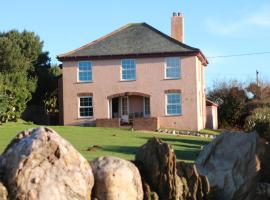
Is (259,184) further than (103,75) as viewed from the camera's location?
No

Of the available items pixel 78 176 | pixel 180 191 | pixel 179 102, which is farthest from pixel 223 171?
pixel 179 102

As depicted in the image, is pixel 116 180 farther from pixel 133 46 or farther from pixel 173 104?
pixel 133 46

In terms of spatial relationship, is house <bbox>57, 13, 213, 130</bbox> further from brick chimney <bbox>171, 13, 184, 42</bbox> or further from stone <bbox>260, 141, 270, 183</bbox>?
stone <bbox>260, 141, 270, 183</bbox>

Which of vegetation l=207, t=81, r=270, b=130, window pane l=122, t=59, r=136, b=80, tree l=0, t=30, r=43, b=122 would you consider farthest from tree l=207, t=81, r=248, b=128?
tree l=0, t=30, r=43, b=122

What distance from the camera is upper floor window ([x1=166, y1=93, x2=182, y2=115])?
44.5m

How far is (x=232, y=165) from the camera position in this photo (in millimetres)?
10719

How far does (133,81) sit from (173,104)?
10.9ft

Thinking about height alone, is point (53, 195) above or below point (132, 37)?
below

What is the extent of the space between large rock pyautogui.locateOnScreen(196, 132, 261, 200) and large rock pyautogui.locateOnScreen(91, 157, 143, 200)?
1965mm

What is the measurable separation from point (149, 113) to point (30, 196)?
123 ft

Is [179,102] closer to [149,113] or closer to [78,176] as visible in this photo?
[149,113]

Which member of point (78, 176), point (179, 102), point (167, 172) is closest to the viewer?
point (78, 176)

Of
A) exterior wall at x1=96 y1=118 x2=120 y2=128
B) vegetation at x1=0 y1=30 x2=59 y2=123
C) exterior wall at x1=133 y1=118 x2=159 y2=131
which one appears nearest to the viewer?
vegetation at x1=0 y1=30 x2=59 y2=123

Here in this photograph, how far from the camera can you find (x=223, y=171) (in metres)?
10.7
